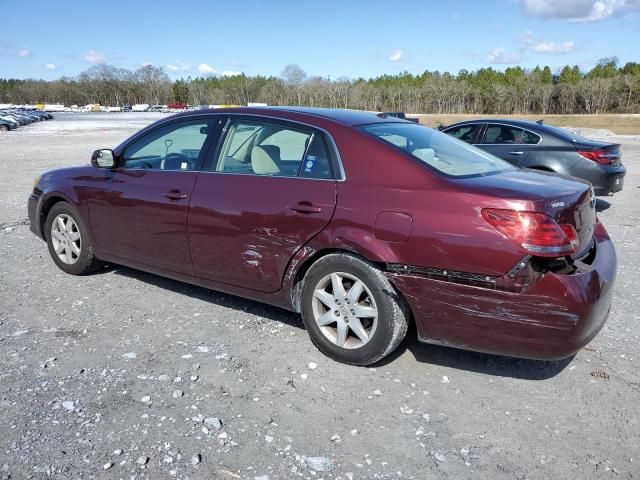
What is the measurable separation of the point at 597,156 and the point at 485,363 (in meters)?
6.24

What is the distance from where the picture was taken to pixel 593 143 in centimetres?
881

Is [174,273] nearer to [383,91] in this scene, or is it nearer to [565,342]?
[565,342]

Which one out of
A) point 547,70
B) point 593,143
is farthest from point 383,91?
point 593,143

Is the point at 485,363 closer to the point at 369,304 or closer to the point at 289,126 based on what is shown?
the point at 369,304

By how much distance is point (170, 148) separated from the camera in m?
4.71

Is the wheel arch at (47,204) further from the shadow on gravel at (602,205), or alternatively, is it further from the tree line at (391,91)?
the tree line at (391,91)

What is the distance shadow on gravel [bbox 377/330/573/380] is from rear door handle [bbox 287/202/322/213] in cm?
111

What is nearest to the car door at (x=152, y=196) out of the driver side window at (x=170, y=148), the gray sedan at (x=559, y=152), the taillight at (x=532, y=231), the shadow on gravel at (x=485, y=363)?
the driver side window at (x=170, y=148)

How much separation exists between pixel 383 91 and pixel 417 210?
12944cm

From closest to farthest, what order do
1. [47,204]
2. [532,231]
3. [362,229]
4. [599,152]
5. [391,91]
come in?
[532,231] < [362,229] < [47,204] < [599,152] < [391,91]

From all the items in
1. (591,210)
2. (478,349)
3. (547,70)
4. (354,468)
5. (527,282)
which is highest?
(547,70)

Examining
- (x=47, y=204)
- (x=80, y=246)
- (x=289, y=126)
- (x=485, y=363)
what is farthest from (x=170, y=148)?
(x=485, y=363)

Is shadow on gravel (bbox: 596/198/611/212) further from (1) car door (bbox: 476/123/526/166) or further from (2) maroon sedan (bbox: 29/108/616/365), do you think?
(2) maroon sedan (bbox: 29/108/616/365)

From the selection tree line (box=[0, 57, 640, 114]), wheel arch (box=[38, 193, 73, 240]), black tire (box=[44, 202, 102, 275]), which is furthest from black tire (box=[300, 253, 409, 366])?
tree line (box=[0, 57, 640, 114])
